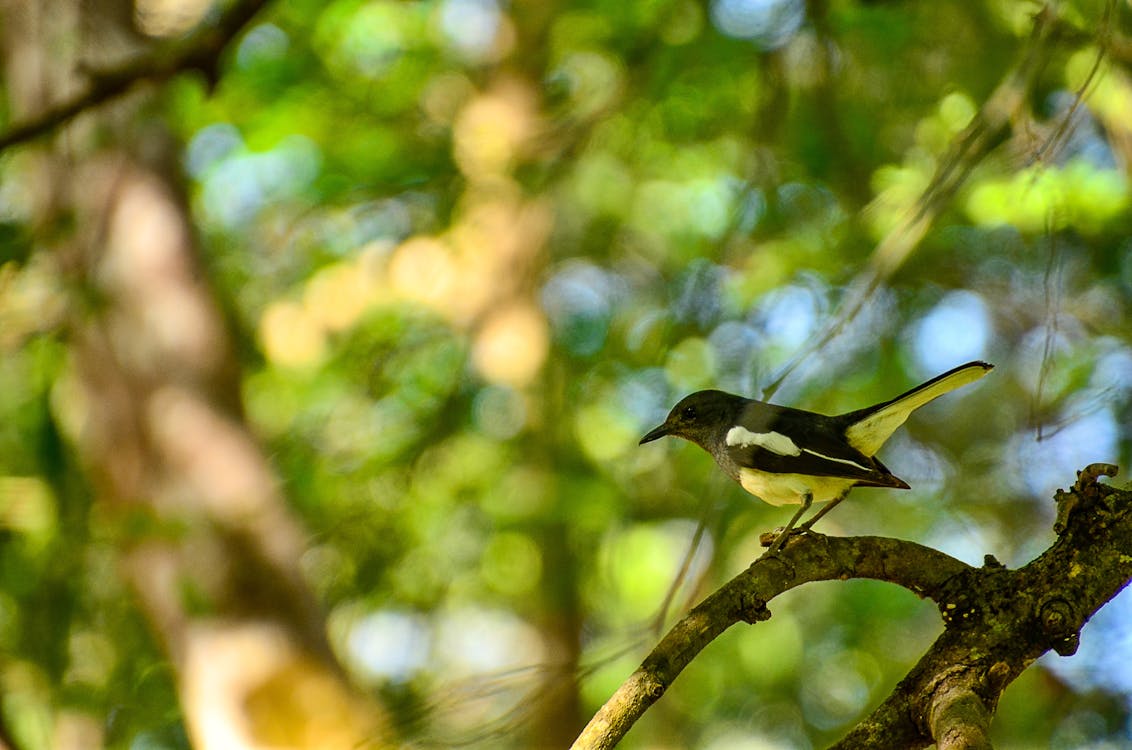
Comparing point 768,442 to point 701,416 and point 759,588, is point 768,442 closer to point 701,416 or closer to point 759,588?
point 701,416

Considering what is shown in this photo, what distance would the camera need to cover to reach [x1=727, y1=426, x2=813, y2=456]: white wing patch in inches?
136

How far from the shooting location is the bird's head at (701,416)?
404 centimetres

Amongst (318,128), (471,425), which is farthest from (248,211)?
(471,425)

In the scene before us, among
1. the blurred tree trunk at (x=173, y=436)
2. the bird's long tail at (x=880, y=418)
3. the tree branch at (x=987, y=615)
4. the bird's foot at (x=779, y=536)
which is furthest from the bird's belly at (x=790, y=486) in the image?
the blurred tree trunk at (x=173, y=436)

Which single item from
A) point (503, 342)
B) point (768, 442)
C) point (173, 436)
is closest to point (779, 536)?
point (768, 442)

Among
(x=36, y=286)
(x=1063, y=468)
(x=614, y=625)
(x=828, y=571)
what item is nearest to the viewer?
(x=828, y=571)

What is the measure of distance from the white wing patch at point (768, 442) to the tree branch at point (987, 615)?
1.33 m

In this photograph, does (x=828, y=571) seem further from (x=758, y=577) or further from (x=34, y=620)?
(x=34, y=620)

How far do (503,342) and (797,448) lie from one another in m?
4.22

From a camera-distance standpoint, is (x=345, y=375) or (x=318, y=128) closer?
(x=345, y=375)

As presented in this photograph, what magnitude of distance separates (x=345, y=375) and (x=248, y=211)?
6.49 feet

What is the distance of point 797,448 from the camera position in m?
3.43

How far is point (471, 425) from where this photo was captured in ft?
18.5

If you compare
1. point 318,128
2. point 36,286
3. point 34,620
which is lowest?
point 34,620
